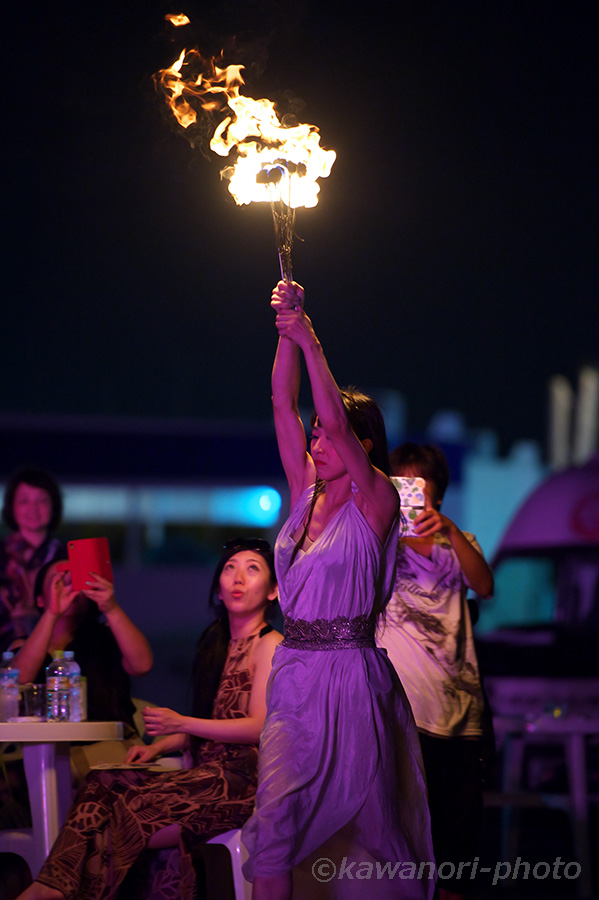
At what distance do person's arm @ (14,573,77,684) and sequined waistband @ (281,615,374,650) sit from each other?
136 cm

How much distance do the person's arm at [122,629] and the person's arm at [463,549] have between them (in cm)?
114

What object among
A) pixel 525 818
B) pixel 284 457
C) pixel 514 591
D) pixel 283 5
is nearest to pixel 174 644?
pixel 514 591

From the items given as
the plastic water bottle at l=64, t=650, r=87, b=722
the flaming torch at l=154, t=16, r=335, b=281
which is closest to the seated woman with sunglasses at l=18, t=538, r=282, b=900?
the plastic water bottle at l=64, t=650, r=87, b=722

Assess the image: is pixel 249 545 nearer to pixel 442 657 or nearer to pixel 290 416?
pixel 442 657

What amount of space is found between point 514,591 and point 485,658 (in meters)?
0.94

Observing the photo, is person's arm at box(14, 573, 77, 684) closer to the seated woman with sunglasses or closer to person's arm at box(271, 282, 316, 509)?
the seated woman with sunglasses

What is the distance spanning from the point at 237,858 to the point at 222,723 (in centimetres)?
43

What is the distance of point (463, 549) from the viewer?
3.82 metres

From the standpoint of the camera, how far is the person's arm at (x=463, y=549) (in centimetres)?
376

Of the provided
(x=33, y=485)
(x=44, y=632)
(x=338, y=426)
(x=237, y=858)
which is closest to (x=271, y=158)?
(x=338, y=426)

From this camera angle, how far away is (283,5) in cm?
499

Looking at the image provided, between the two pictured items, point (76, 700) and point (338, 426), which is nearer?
point (338, 426)

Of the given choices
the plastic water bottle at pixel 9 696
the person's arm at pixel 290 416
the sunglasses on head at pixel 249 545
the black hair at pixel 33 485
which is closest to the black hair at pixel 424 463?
the sunglasses on head at pixel 249 545

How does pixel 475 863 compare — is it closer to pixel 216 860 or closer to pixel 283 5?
pixel 216 860
